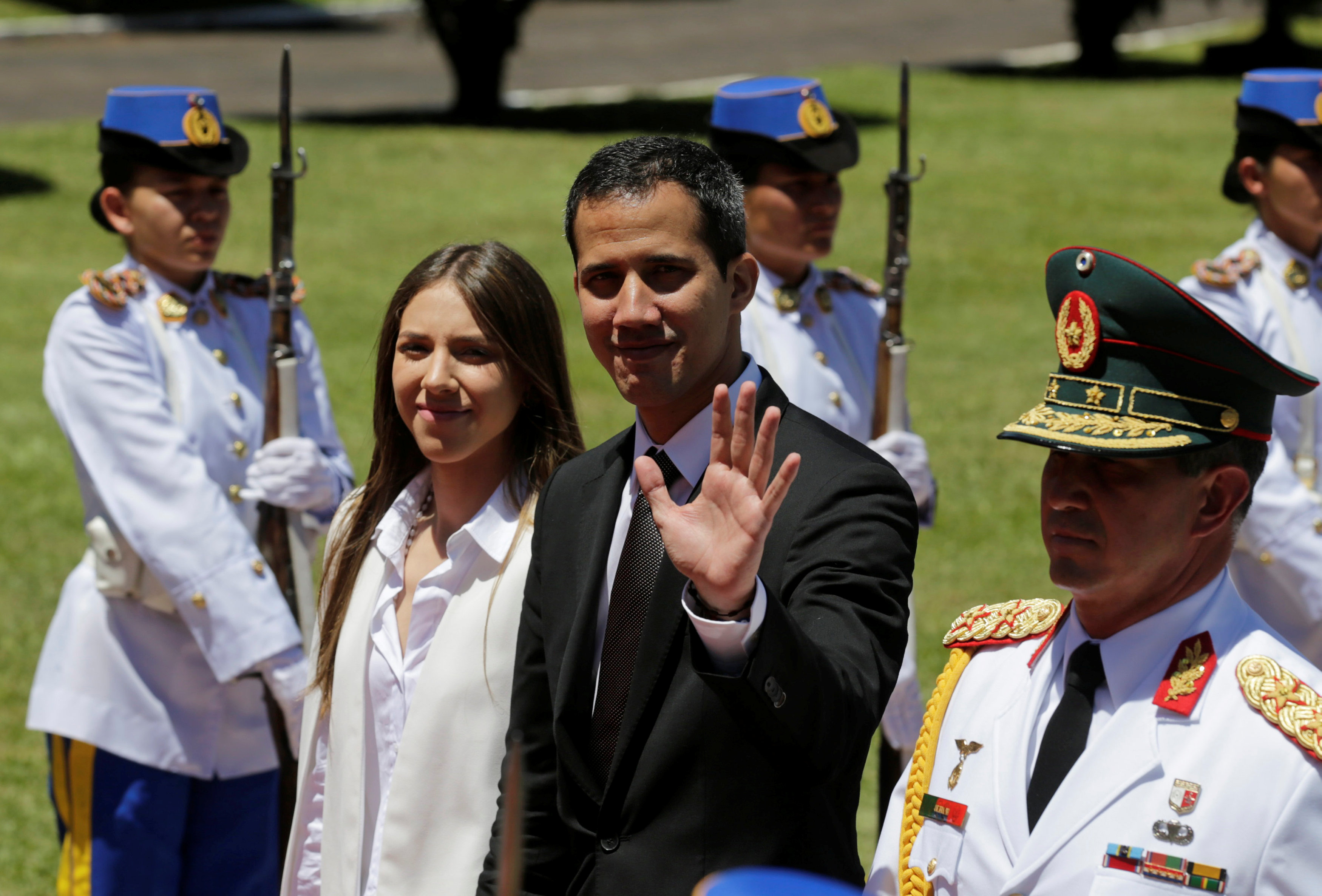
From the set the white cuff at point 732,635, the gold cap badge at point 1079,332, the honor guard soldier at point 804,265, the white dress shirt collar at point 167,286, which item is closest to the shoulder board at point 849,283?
the honor guard soldier at point 804,265

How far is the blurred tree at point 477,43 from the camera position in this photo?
2375cm

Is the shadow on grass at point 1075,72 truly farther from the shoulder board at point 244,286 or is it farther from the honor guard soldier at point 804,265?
the shoulder board at point 244,286

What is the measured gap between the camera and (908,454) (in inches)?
212

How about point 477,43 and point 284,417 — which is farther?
point 477,43

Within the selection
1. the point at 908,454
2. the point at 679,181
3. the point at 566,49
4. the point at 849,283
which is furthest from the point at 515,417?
the point at 566,49

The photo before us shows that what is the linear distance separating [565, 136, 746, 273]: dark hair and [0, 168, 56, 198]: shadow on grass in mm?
18522

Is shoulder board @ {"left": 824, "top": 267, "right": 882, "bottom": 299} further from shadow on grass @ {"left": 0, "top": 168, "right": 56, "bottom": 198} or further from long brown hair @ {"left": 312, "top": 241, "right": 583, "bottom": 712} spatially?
shadow on grass @ {"left": 0, "top": 168, "right": 56, "bottom": 198}

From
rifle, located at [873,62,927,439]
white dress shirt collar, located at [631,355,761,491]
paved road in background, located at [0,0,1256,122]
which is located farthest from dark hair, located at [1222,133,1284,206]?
paved road in background, located at [0,0,1256,122]

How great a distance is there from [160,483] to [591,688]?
7.57ft

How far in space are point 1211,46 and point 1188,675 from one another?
3109 centimetres

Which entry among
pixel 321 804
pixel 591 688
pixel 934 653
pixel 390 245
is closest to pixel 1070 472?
pixel 591 688

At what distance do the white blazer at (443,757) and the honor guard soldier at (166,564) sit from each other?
1243mm

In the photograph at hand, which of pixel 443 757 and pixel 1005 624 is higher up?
pixel 1005 624

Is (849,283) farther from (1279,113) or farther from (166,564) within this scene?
(166,564)
